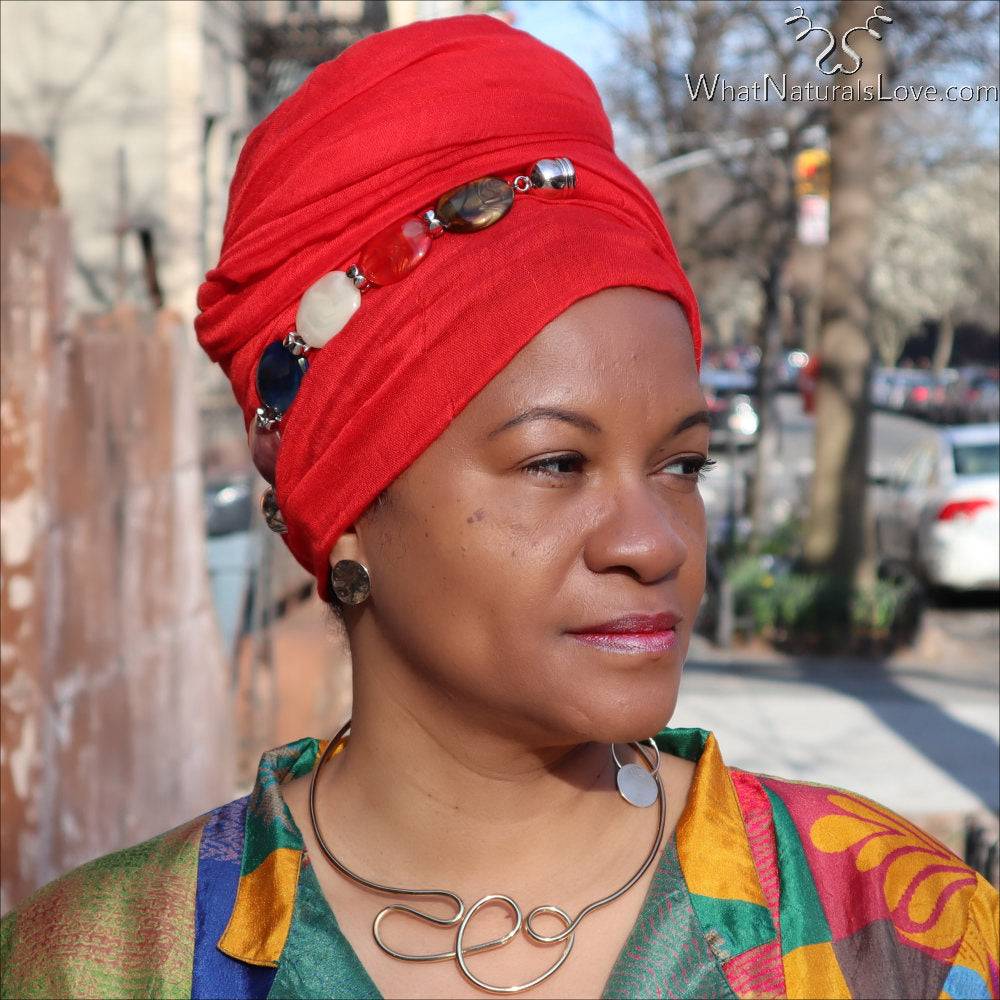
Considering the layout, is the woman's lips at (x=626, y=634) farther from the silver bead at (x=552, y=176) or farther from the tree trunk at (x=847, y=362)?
the tree trunk at (x=847, y=362)

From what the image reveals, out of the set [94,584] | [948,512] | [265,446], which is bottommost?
[948,512]

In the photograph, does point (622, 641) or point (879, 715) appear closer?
point (622, 641)

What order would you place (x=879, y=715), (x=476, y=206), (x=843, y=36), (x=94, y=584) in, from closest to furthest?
1. (x=476, y=206)
2. (x=94, y=584)
3. (x=879, y=715)
4. (x=843, y=36)

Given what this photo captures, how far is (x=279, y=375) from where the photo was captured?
197 cm

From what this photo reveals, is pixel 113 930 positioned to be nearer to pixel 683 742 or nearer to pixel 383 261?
pixel 683 742

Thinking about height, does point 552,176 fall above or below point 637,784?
Answer: above

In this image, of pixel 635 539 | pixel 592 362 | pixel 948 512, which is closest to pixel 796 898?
pixel 635 539

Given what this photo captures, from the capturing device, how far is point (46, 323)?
3396 millimetres

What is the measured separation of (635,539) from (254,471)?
7499 mm

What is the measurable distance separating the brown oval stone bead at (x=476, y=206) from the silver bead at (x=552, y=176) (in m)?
0.04

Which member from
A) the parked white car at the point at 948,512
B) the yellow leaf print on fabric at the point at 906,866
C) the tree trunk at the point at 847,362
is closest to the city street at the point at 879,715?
the parked white car at the point at 948,512

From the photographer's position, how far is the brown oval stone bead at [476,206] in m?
1.85

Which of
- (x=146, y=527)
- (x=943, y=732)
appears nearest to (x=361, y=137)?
(x=146, y=527)

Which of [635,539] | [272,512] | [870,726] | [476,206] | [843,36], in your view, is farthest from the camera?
[843,36]
